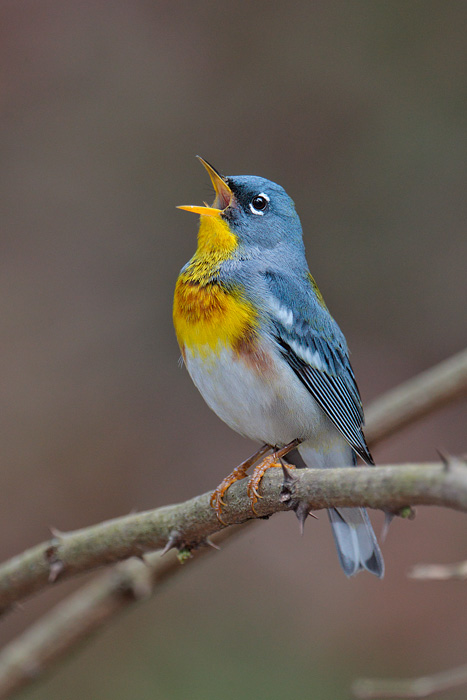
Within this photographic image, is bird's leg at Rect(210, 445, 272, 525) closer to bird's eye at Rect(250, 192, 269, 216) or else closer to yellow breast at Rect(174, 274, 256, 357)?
yellow breast at Rect(174, 274, 256, 357)

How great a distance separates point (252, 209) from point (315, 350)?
974 millimetres

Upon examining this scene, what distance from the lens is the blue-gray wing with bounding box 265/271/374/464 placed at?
13.0 ft

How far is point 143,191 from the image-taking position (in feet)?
29.5

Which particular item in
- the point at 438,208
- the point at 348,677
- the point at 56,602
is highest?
the point at 438,208

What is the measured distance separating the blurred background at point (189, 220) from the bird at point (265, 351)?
3694 millimetres

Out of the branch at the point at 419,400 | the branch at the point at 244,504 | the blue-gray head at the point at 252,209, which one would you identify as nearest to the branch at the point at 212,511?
the branch at the point at 244,504

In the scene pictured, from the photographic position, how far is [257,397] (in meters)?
3.89

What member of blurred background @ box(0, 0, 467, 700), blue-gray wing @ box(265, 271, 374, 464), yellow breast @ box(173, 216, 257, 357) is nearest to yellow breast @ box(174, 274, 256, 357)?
yellow breast @ box(173, 216, 257, 357)

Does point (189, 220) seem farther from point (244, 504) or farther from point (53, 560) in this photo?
point (244, 504)

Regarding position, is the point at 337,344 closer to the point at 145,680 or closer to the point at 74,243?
the point at 145,680

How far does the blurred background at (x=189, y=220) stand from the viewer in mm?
7898

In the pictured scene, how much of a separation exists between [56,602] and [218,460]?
88.7 inches

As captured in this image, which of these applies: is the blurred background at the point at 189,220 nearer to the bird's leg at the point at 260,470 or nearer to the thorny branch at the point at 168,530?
the thorny branch at the point at 168,530

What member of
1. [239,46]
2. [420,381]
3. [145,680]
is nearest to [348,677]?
[145,680]
